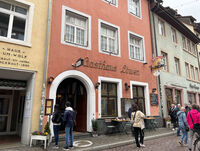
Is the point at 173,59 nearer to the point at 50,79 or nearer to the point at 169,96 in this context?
the point at 169,96

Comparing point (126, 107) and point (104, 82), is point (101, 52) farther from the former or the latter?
point (126, 107)

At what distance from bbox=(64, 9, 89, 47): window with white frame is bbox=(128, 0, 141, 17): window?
4.75 meters

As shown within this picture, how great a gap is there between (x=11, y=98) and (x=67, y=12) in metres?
5.89

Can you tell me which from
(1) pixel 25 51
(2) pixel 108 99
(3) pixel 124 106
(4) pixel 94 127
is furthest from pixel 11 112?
(3) pixel 124 106

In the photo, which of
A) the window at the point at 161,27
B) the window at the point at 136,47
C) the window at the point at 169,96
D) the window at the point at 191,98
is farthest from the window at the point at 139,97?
the window at the point at 191,98

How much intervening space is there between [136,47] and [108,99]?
501 centimetres

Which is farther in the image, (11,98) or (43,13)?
(11,98)

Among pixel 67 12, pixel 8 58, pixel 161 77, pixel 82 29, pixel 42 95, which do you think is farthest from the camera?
pixel 161 77

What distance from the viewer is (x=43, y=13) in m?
7.62

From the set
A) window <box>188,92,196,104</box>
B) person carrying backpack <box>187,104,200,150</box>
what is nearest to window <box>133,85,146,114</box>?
person carrying backpack <box>187,104,200,150</box>

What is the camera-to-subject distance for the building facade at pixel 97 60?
8.06 meters

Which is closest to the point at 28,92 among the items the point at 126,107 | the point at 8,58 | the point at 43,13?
the point at 8,58

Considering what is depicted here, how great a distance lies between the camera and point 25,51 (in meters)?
6.77

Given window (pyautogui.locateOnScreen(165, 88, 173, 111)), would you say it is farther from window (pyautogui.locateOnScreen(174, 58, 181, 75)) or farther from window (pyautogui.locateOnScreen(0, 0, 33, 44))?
window (pyautogui.locateOnScreen(0, 0, 33, 44))
